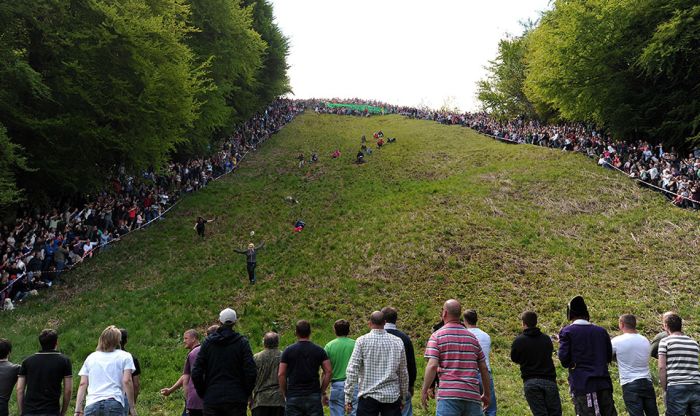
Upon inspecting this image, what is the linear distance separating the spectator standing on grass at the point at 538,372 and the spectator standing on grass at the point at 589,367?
0.28m

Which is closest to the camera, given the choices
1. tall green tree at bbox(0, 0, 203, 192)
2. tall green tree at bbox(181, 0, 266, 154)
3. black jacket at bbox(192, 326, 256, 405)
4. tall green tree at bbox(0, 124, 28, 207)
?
black jacket at bbox(192, 326, 256, 405)

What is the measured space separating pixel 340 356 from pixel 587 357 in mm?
3688

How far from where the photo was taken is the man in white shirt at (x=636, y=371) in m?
7.48

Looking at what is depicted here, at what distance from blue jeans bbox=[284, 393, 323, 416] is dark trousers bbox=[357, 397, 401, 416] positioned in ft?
2.80

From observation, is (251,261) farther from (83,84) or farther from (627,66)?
(627,66)

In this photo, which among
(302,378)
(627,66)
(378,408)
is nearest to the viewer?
(378,408)

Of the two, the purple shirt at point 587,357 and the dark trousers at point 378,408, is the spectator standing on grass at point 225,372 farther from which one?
the purple shirt at point 587,357

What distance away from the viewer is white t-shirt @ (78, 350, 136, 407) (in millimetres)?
6672

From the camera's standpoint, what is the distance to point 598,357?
281 inches

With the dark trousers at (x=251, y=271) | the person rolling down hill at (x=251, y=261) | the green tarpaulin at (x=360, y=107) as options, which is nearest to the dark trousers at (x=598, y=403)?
the person rolling down hill at (x=251, y=261)

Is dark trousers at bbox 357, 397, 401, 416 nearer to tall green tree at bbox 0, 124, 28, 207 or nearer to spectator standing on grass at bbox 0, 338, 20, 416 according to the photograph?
spectator standing on grass at bbox 0, 338, 20, 416

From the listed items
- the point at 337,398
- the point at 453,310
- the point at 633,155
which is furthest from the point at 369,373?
the point at 633,155

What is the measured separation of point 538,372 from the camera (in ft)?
24.0


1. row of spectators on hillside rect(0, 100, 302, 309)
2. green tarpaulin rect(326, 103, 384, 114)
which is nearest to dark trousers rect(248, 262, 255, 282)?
row of spectators on hillside rect(0, 100, 302, 309)
